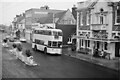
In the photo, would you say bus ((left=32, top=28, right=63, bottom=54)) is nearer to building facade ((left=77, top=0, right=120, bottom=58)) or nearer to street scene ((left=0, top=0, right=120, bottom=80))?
street scene ((left=0, top=0, right=120, bottom=80))

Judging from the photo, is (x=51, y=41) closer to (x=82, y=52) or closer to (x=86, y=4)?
(x=82, y=52)

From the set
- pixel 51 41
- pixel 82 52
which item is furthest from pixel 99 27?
pixel 51 41

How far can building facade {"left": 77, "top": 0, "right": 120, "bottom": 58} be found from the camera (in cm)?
2952

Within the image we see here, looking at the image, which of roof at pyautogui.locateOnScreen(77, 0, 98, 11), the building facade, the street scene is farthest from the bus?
roof at pyautogui.locateOnScreen(77, 0, 98, 11)

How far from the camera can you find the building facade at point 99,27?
2952 cm

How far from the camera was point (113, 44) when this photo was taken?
29.6 meters

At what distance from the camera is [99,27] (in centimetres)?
3175

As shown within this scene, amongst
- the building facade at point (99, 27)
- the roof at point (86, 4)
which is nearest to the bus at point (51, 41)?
the building facade at point (99, 27)

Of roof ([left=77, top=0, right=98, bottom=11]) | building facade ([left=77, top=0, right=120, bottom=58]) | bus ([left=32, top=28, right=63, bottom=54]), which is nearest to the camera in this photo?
building facade ([left=77, top=0, right=120, bottom=58])

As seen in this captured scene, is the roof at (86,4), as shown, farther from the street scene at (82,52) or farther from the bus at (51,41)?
the bus at (51,41)

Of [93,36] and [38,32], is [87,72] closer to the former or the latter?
[93,36]

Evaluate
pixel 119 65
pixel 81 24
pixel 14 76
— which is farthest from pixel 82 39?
pixel 14 76

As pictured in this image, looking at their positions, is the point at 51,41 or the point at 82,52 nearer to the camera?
the point at 51,41

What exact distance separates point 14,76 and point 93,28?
57.3 feet
